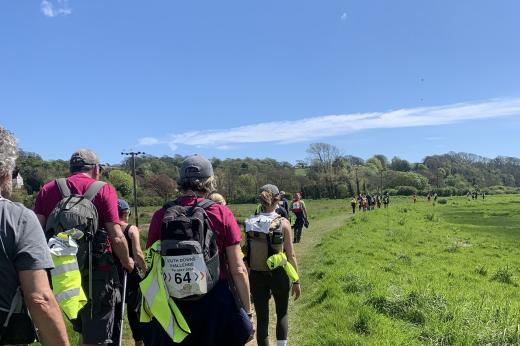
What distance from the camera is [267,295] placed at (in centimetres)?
504

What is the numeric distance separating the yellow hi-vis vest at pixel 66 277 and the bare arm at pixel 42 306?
114 centimetres

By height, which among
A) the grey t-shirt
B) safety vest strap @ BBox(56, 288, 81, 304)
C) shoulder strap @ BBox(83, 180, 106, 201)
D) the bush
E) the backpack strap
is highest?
shoulder strap @ BBox(83, 180, 106, 201)

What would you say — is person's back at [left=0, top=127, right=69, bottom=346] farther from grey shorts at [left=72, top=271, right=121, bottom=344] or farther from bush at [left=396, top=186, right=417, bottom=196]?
bush at [left=396, top=186, right=417, bottom=196]

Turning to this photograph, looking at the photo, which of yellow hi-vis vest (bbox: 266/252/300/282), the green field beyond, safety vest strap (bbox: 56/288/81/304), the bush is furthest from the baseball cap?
the bush

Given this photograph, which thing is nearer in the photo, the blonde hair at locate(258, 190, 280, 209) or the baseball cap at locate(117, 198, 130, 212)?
the blonde hair at locate(258, 190, 280, 209)

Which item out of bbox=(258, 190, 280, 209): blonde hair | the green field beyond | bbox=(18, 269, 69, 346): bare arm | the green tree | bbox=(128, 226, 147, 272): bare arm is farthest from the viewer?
the green tree

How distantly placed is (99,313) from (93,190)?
114 cm

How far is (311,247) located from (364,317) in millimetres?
9889

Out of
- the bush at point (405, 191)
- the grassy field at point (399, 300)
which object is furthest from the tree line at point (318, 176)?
the grassy field at point (399, 300)

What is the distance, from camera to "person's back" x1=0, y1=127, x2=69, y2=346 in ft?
6.92

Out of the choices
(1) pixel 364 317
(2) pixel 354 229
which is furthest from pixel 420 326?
(2) pixel 354 229

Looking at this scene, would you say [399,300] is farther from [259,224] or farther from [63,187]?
[63,187]

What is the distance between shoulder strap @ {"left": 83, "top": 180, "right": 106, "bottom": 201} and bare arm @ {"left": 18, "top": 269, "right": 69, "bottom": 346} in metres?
1.69

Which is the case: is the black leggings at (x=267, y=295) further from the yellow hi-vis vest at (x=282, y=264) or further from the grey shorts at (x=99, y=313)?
the grey shorts at (x=99, y=313)
